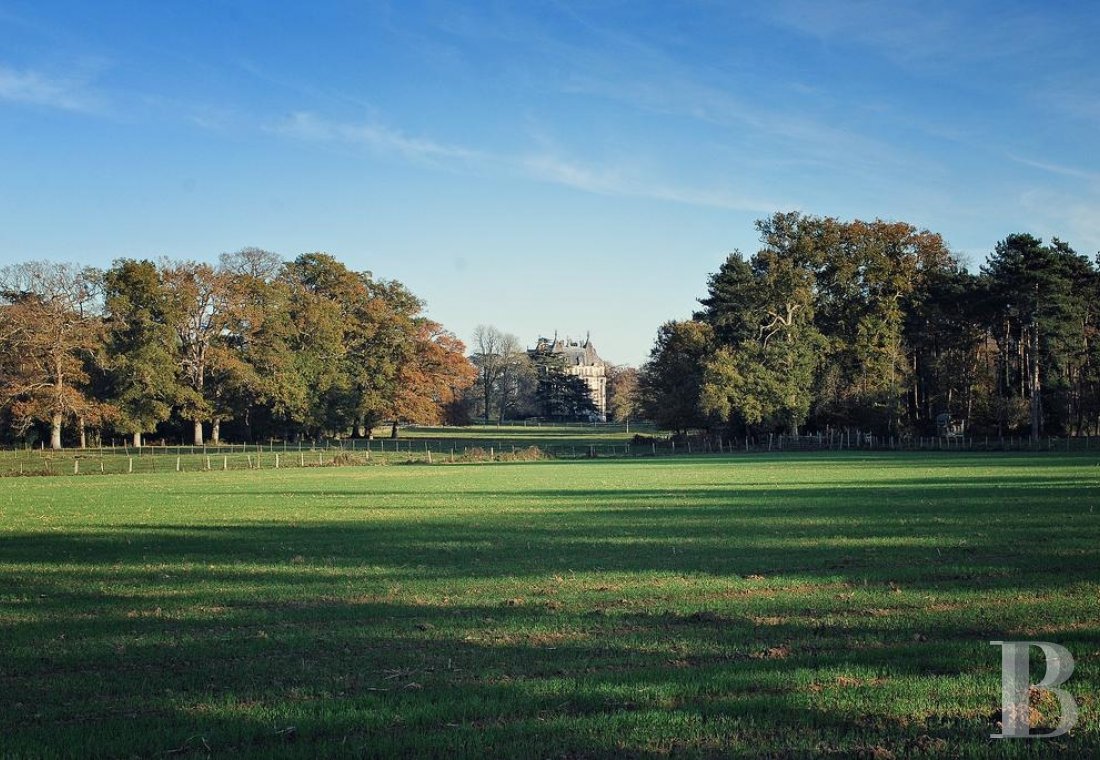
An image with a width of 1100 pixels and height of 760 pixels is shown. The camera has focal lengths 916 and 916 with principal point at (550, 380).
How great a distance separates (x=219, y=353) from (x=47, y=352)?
1228 cm

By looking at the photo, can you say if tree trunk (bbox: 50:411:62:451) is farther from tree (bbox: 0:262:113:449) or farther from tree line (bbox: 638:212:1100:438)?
tree line (bbox: 638:212:1100:438)

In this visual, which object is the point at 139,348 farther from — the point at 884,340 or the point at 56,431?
the point at 884,340

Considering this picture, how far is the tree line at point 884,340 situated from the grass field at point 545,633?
54.1m

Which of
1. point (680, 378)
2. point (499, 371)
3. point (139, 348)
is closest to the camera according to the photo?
point (139, 348)

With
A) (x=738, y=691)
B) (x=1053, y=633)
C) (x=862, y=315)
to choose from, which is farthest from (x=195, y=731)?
(x=862, y=315)

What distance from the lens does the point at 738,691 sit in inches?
290

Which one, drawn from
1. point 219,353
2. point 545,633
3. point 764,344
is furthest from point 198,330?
point 545,633

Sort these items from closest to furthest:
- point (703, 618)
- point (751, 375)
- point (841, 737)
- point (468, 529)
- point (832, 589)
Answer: point (841, 737) → point (703, 618) → point (832, 589) → point (468, 529) → point (751, 375)

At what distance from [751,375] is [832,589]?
212ft

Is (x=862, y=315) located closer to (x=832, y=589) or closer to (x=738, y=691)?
(x=832, y=589)

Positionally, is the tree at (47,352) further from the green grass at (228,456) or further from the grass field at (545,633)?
the grass field at (545,633)

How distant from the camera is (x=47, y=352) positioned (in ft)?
218

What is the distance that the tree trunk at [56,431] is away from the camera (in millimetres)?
67556

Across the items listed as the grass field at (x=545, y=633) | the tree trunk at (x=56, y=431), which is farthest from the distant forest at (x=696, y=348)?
the grass field at (x=545, y=633)
